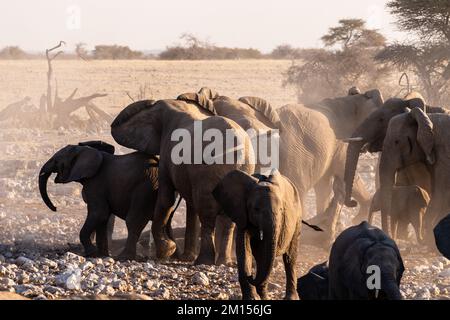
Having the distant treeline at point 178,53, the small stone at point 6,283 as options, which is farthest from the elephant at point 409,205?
the distant treeline at point 178,53

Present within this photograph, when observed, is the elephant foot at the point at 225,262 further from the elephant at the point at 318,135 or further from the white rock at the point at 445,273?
the elephant at the point at 318,135

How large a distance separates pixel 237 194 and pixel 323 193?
512cm

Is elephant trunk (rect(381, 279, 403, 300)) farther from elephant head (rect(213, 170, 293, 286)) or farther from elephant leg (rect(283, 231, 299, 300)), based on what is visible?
elephant leg (rect(283, 231, 299, 300))

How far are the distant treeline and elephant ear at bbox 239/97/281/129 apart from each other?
30.9 m

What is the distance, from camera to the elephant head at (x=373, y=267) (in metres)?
7.36

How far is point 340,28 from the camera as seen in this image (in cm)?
2666

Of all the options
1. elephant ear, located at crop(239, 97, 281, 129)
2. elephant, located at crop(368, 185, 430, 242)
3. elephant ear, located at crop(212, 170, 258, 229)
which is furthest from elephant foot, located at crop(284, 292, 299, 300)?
elephant, located at crop(368, 185, 430, 242)

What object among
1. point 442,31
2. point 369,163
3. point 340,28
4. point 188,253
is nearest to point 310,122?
point 188,253

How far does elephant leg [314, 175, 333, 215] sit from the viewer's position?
13.4 metres

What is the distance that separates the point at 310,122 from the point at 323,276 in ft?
13.7

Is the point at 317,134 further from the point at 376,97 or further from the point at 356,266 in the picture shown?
the point at 356,266

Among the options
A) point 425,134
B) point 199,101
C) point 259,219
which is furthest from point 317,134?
point 259,219

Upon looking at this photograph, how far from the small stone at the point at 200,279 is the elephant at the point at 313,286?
2.58 ft
